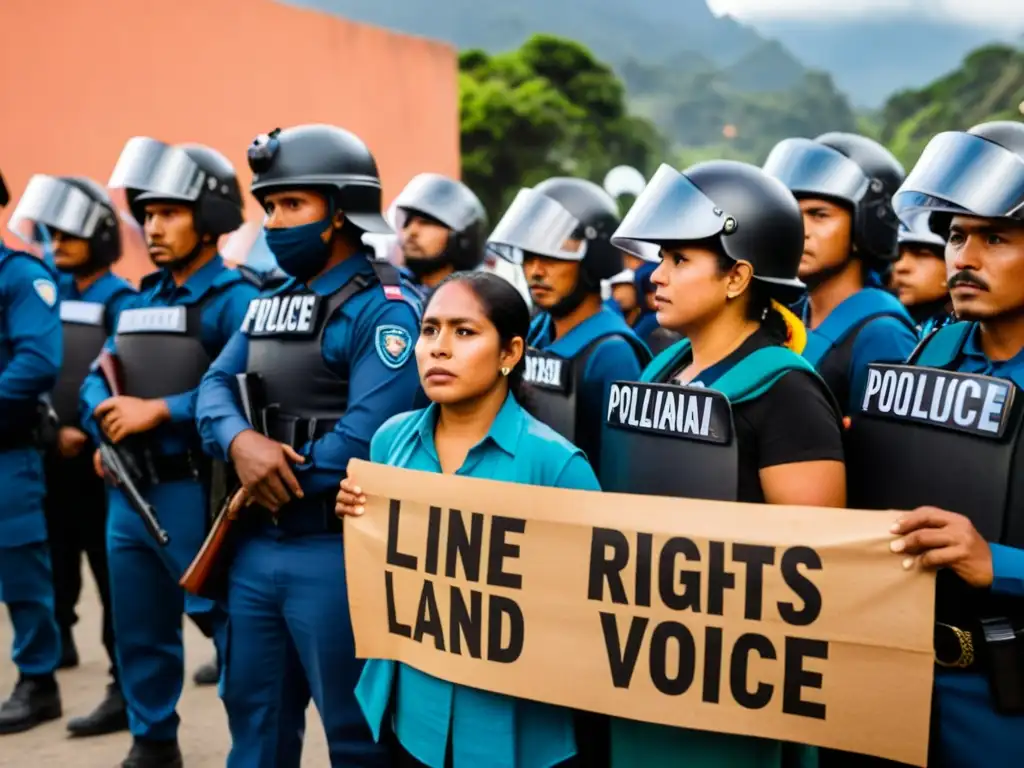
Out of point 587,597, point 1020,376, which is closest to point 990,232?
point 1020,376

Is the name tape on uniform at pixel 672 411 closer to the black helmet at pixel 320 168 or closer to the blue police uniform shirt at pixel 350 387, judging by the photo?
the blue police uniform shirt at pixel 350 387

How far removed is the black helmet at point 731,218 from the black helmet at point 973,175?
1.09 feet

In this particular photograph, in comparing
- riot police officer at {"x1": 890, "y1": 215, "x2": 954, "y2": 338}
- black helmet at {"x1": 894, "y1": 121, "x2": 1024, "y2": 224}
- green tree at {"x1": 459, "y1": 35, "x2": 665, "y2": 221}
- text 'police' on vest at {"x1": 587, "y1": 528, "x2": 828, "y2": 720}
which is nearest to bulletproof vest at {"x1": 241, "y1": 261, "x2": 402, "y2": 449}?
text 'police' on vest at {"x1": 587, "y1": 528, "x2": 828, "y2": 720}

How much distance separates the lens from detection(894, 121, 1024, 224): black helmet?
2.44 meters

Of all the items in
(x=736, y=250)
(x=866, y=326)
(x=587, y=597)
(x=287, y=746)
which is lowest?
(x=287, y=746)

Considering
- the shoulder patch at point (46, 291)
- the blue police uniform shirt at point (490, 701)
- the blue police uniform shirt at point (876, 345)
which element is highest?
the shoulder patch at point (46, 291)

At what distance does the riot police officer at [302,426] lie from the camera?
3.38 m

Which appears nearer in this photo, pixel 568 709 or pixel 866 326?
pixel 568 709

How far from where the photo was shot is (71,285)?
6113 millimetres

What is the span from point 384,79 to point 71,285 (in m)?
15.0

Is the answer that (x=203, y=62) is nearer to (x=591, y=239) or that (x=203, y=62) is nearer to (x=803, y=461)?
(x=591, y=239)

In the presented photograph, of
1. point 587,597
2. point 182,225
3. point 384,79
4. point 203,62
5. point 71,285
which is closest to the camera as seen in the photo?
point 587,597

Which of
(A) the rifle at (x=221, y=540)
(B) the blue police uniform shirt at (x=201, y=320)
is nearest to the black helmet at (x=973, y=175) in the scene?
(A) the rifle at (x=221, y=540)

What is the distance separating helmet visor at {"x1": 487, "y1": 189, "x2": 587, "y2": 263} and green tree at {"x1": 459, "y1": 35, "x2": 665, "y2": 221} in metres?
32.8
